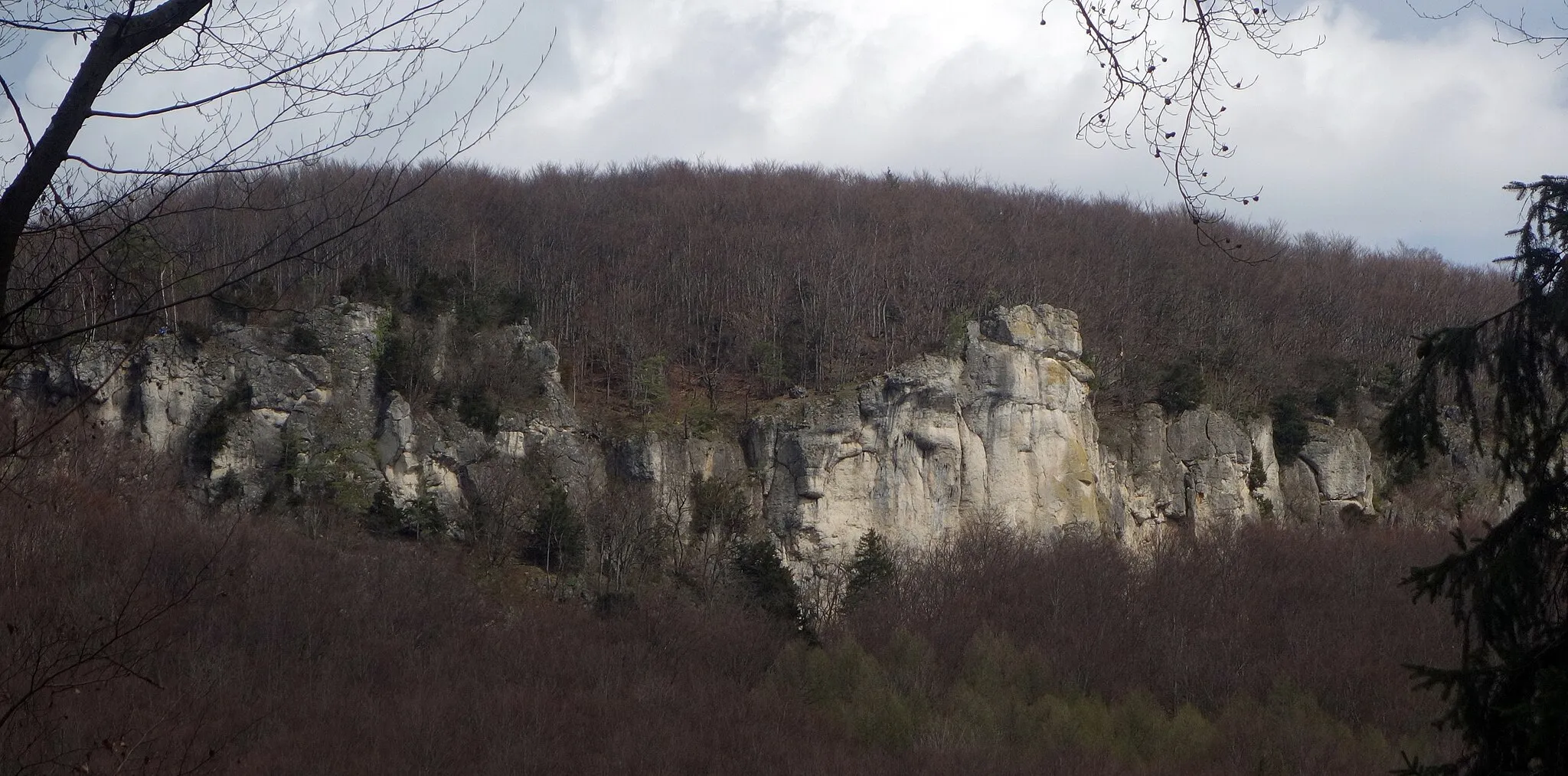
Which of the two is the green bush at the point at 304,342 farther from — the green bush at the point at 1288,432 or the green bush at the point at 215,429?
the green bush at the point at 1288,432

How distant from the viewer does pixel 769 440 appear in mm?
37406

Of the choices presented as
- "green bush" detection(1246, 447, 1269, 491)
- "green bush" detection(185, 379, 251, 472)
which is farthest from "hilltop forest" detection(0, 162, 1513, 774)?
"green bush" detection(1246, 447, 1269, 491)

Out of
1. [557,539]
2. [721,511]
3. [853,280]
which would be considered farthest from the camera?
[853,280]

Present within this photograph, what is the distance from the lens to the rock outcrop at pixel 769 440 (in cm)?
3500

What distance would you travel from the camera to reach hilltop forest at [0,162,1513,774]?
52.2 ft

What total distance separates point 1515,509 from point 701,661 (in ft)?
75.5

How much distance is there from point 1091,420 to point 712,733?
71.0ft

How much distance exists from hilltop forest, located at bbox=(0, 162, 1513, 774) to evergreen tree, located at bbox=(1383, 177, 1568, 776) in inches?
39.3

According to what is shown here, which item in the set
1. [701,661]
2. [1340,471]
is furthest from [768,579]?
[1340,471]

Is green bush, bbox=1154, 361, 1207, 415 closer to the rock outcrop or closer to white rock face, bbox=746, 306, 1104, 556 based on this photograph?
the rock outcrop

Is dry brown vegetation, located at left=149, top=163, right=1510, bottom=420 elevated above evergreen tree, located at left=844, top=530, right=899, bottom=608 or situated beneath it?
elevated above

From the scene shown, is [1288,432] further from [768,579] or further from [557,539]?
[557,539]

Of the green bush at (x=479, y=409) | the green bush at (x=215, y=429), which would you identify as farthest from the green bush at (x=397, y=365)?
the green bush at (x=215, y=429)

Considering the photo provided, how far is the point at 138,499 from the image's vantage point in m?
27.8
